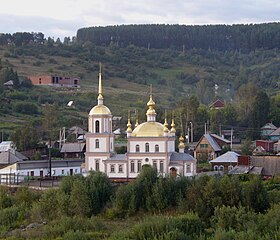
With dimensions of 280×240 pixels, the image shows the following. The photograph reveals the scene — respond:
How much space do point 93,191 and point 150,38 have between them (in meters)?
118

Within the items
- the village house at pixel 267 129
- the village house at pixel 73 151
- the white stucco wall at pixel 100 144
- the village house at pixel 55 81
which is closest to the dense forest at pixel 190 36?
the village house at pixel 55 81

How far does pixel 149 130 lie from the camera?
49000 mm

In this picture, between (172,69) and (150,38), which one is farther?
(150,38)

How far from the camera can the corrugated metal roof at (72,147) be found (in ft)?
208

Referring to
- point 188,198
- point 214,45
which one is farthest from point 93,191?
point 214,45

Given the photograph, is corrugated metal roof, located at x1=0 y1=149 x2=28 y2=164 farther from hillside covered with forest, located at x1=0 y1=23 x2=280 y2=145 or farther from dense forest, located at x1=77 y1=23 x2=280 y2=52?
dense forest, located at x1=77 y1=23 x2=280 y2=52

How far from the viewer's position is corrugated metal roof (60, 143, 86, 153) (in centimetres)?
6328

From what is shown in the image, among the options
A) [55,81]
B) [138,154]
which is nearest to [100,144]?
[138,154]

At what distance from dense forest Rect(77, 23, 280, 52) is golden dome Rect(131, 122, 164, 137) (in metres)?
101

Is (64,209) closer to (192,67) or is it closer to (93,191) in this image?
(93,191)

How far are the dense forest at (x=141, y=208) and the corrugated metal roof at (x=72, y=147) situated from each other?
67.7 feet

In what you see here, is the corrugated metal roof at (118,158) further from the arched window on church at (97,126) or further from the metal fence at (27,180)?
the metal fence at (27,180)

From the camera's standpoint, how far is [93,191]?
38.9m

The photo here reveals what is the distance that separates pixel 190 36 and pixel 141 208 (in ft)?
409
